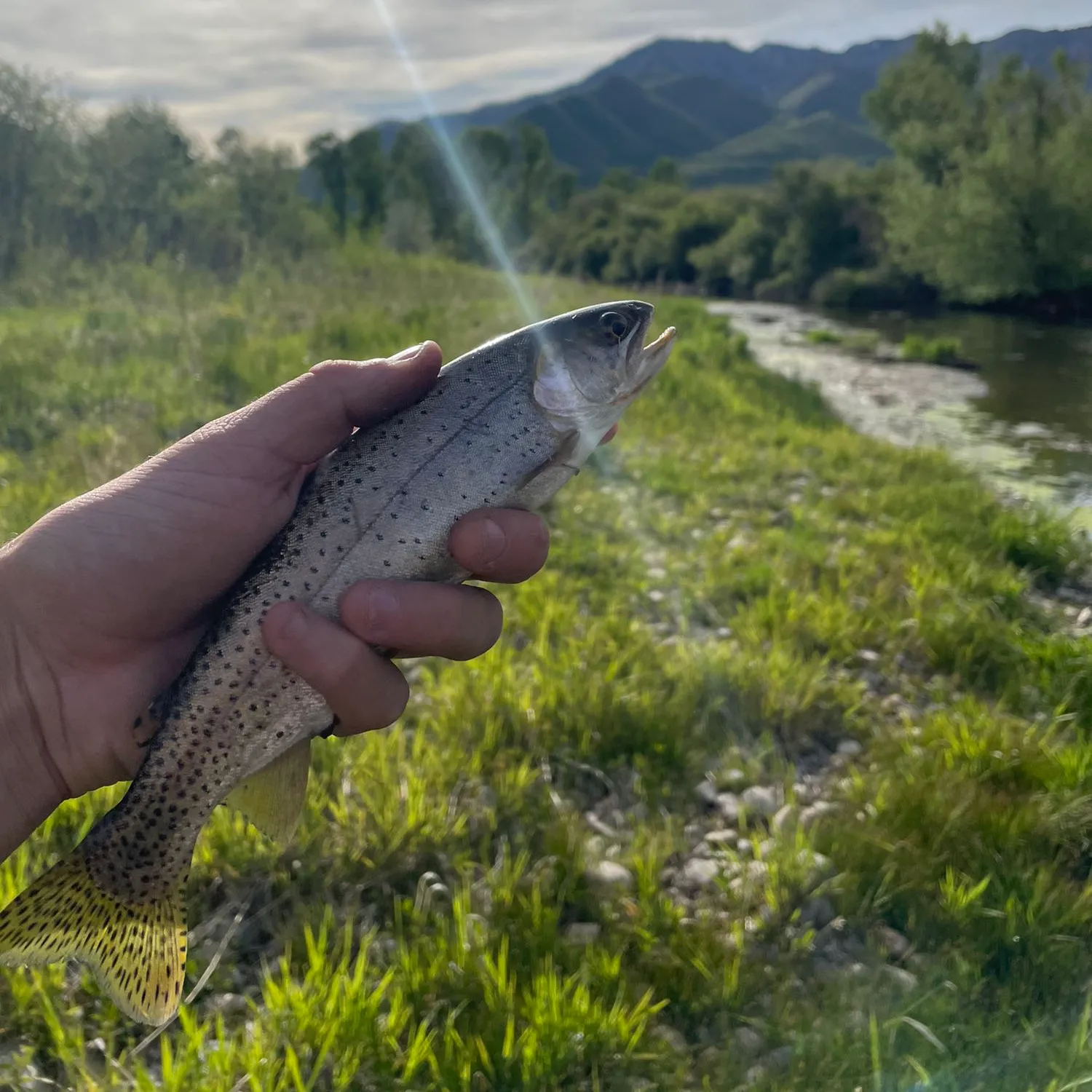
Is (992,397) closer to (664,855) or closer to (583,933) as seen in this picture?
(664,855)

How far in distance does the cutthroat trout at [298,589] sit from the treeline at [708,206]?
13485 mm

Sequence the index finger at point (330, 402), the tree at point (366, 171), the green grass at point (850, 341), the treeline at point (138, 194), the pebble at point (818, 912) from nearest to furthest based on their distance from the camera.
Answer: the index finger at point (330, 402) → the pebble at point (818, 912) → the treeline at point (138, 194) → the green grass at point (850, 341) → the tree at point (366, 171)

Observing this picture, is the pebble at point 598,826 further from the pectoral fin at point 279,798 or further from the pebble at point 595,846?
the pectoral fin at point 279,798

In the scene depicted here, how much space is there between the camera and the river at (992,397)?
11.6m

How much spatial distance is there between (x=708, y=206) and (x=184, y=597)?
248ft

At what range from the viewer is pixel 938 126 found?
135 feet

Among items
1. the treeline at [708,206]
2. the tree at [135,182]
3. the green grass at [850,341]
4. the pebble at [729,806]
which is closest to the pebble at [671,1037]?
the pebble at [729,806]

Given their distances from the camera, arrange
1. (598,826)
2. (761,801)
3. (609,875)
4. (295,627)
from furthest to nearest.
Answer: (761,801) → (598,826) → (609,875) → (295,627)

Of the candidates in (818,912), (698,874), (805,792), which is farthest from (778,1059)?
(805,792)

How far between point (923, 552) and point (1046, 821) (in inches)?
140

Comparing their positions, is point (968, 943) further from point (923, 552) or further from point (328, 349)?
point (328, 349)

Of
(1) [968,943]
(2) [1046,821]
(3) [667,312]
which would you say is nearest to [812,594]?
(2) [1046,821]

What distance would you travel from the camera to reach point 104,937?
91.4 inches

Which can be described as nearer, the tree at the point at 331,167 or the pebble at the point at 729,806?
the pebble at the point at 729,806
